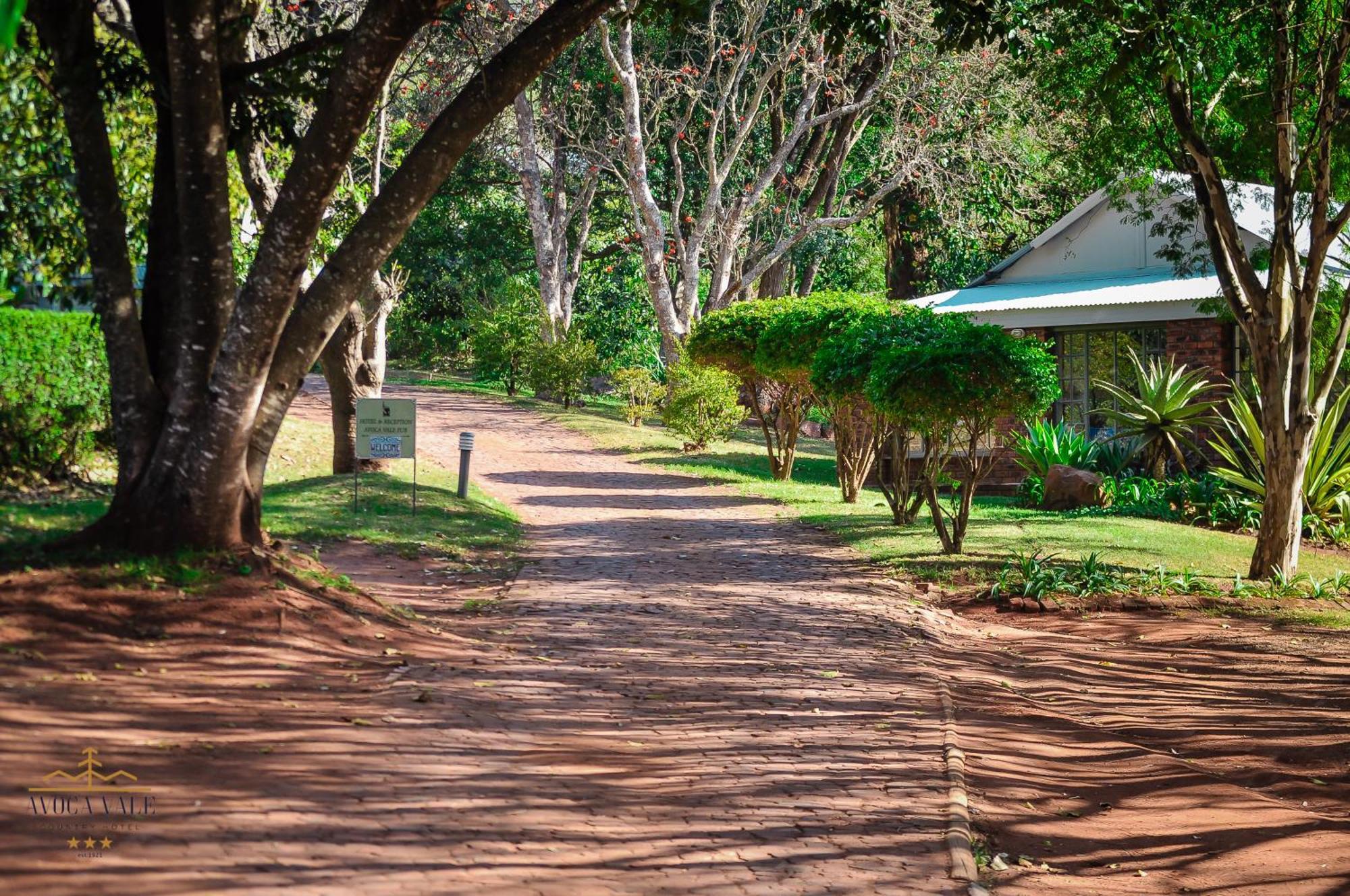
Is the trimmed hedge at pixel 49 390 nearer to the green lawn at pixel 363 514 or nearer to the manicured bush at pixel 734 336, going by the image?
the green lawn at pixel 363 514

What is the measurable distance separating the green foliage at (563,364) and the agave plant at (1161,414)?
42.8 feet

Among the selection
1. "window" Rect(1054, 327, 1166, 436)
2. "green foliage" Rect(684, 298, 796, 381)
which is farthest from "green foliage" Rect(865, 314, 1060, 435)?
"window" Rect(1054, 327, 1166, 436)

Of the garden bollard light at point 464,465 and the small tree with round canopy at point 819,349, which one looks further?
the small tree with round canopy at point 819,349

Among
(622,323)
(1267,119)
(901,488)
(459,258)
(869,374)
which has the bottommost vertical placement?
(901,488)

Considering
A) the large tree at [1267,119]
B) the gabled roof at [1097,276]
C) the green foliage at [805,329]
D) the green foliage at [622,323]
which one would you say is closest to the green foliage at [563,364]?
the green foliage at [622,323]

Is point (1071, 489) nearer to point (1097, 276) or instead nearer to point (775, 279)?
point (1097, 276)

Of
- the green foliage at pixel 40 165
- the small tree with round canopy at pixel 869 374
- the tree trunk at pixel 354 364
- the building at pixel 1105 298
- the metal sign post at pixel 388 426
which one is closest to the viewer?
the green foliage at pixel 40 165

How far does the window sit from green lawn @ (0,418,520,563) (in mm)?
11244

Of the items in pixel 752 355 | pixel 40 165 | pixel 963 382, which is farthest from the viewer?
pixel 752 355

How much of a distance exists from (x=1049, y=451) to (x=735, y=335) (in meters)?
5.24

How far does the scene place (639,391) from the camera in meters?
28.7

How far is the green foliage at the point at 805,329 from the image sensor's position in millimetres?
18969

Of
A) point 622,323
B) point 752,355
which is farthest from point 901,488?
point 622,323

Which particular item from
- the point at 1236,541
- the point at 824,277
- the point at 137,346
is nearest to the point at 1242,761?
the point at 137,346
